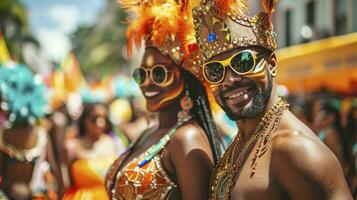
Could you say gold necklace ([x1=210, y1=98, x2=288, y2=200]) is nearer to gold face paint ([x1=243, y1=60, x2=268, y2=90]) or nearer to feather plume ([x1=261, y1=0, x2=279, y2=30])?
gold face paint ([x1=243, y1=60, x2=268, y2=90])

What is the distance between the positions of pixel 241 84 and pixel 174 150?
691mm

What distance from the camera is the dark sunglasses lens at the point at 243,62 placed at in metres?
2.53

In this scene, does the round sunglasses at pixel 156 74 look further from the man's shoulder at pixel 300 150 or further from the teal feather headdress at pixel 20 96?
the teal feather headdress at pixel 20 96

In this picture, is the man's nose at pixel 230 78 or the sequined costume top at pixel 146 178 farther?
the sequined costume top at pixel 146 178

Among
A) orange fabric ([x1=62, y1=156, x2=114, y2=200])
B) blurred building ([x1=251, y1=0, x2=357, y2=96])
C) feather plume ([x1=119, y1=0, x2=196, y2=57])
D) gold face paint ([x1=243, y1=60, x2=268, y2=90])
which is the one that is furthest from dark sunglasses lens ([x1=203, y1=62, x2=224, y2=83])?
orange fabric ([x1=62, y1=156, x2=114, y2=200])

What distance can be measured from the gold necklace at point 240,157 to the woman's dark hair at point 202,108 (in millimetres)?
394

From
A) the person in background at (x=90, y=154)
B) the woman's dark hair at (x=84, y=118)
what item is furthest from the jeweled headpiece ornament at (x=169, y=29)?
the woman's dark hair at (x=84, y=118)

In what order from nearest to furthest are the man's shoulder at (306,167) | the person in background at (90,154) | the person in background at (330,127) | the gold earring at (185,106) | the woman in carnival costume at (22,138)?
1. the man's shoulder at (306,167)
2. the gold earring at (185,106)
3. the woman in carnival costume at (22,138)
4. the person in background at (90,154)
5. the person in background at (330,127)

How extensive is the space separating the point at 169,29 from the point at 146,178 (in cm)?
86

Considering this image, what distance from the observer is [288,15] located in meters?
24.6

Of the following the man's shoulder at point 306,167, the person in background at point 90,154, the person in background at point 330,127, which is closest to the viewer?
the man's shoulder at point 306,167

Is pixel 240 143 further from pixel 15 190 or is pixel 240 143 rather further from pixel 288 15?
pixel 288 15

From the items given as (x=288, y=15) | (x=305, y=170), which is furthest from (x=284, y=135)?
(x=288, y=15)

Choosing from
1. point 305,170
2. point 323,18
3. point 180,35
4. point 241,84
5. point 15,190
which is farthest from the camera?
point 323,18
